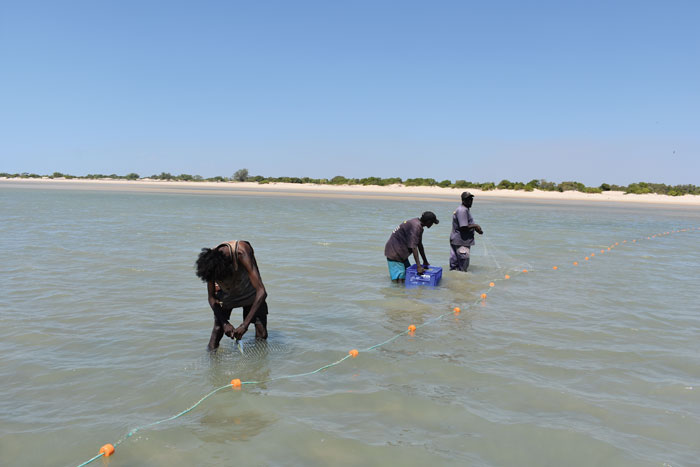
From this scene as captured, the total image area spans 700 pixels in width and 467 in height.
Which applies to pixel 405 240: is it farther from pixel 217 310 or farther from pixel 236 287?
pixel 217 310

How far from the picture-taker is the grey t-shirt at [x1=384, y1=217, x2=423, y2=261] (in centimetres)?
826

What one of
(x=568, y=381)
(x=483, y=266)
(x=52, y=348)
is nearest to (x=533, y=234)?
(x=483, y=266)

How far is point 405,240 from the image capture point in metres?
8.51

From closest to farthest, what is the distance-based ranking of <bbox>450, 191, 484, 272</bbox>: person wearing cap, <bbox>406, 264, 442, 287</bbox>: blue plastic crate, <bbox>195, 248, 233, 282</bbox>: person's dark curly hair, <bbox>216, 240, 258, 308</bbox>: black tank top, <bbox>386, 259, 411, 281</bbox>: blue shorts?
<bbox>195, 248, 233, 282</bbox>: person's dark curly hair
<bbox>216, 240, 258, 308</bbox>: black tank top
<bbox>406, 264, 442, 287</bbox>: blue plastic crate
<bbox>386, 259, 411, 281</bbox>: blue shorts
<bbox>450, 191, 484, 272</bbox>: person wearing cap

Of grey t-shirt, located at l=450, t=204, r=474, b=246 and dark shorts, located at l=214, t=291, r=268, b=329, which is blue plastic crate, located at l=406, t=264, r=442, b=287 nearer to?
grey t-shirt, located at l=450, t=204, r=474, b=246

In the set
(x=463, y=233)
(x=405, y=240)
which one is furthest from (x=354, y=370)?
(x=463, y=233)

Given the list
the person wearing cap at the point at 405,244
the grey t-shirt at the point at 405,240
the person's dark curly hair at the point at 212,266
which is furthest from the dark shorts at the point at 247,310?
the grey t-shirt at the point at 405,240

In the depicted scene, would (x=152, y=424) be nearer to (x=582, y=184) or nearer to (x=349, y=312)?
(x=349, y=312)

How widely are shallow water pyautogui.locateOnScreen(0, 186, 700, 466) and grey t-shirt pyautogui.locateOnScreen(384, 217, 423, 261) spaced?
656mm

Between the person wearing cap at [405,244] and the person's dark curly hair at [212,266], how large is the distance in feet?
14.2

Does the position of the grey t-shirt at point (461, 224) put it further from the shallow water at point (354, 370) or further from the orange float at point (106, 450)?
the orange float at point (106, 450)

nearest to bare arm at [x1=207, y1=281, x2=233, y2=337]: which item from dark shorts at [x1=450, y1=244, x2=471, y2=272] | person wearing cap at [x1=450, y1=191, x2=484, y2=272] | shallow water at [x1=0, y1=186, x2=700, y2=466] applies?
Result: shallow water at [x1=0, y1=186, x2=700, y2=466]

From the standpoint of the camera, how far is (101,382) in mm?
4590

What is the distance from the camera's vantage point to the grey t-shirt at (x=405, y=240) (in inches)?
325
